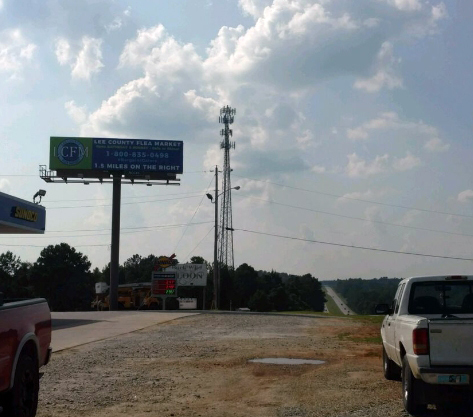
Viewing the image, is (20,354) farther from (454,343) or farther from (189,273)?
(189,273)

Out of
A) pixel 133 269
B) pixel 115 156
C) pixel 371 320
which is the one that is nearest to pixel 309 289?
pixel 133 269

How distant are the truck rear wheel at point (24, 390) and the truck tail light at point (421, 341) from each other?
470 centimetres

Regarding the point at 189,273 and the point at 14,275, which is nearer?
the point at 189,273

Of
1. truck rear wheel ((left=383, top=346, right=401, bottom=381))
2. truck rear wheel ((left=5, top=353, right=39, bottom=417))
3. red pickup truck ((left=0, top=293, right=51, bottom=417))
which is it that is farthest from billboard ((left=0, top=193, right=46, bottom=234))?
truck rear wheel ((left=5, top=353, right=39, bottom=417))

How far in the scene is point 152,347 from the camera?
2027 cm

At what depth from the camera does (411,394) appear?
9.34 metres

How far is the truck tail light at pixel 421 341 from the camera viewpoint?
902 cm

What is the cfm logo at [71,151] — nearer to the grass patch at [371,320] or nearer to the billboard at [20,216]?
the billboard at [20,216]

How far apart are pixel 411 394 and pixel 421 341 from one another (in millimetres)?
785

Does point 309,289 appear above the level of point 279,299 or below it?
above

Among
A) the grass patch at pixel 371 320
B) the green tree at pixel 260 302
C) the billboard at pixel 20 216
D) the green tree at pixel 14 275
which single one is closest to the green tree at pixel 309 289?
the green tree at pixel 260 302

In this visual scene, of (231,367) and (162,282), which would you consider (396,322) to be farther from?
(162,282)

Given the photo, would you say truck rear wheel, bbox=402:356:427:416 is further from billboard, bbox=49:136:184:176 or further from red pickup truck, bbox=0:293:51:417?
billboard, bbox=49:136:184:176

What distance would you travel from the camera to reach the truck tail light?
29.6 ft
